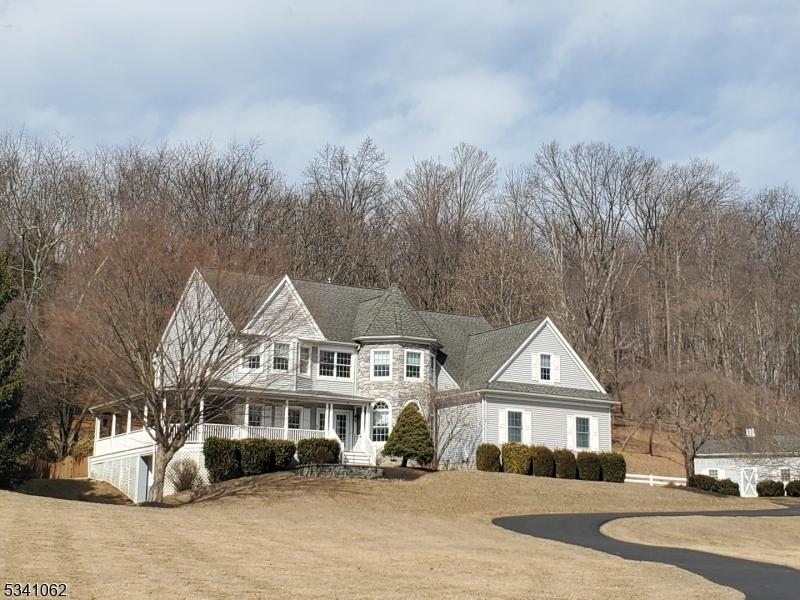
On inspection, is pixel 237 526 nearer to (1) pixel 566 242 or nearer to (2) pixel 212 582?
(2) pixel 212 582

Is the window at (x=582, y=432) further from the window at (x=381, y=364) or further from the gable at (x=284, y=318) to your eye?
the gable at (x=284, y=318)

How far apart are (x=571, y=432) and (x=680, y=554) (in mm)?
22474

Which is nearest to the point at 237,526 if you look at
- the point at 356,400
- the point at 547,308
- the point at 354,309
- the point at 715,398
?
the point at 356,400

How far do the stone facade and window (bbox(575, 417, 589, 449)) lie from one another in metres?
7.36

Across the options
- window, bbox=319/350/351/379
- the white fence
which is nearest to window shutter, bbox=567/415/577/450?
the white fence

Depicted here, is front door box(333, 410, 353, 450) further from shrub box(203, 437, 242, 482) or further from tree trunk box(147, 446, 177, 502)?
tree trunk box(147, 446, 177, 502)

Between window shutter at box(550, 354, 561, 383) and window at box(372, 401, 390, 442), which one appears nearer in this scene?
window at box(372, 401, 390, 442)

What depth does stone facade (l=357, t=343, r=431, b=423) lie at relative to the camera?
4419 cm

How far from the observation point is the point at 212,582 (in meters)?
15.5

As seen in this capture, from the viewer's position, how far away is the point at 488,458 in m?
42.3

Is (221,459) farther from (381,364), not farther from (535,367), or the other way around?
(535,367)

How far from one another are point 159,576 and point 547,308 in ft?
178

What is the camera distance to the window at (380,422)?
1737 inches

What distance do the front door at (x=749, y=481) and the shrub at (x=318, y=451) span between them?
26.7 m
